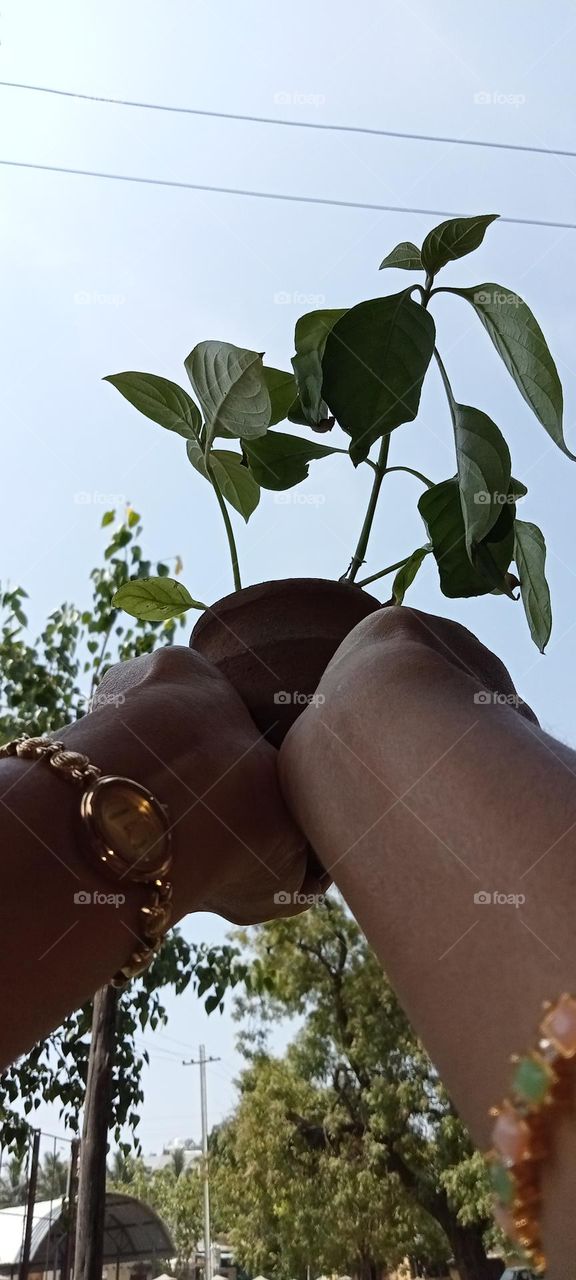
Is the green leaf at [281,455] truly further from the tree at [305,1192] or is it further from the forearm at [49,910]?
the tree at [305,1192]

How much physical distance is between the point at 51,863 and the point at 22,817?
0.07ft

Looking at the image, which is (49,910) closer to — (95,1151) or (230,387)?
(230,387)

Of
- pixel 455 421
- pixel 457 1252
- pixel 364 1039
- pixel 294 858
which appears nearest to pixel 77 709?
pixel 455 421

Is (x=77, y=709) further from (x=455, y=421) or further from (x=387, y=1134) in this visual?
(x=387, y=1134)

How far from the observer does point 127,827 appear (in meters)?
0.34

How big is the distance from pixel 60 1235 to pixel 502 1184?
113 inches

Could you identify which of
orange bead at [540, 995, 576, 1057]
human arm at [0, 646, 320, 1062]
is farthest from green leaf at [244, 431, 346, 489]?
orange bead at [540, 995, 576, 1057]

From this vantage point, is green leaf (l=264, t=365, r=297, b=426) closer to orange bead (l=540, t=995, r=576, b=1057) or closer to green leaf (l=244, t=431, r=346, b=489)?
green leaf (l=244, t=431, r=346, b=489)

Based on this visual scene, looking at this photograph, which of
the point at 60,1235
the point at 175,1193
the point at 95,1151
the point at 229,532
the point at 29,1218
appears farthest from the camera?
the point at 175,1193

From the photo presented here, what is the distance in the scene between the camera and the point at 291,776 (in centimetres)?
42

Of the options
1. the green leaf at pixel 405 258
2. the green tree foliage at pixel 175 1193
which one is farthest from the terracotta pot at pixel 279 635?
the green tree foliage at pixel 175 1193

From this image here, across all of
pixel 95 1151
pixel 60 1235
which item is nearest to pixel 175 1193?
pixel 60 1235

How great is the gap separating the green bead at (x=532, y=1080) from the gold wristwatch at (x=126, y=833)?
0.53 ft

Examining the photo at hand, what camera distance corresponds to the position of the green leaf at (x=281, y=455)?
0.79 meters
